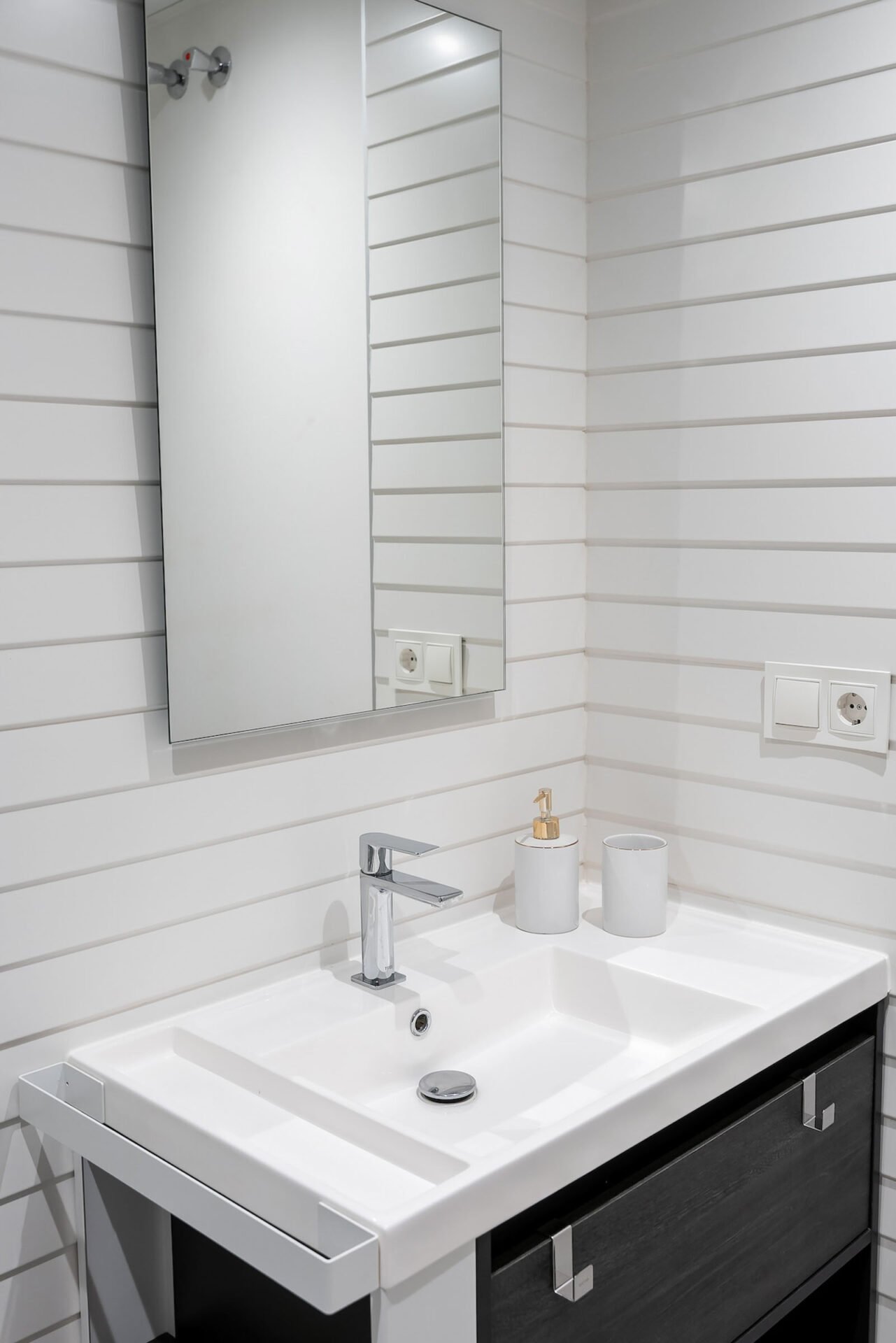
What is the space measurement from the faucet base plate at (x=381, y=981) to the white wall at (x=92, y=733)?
76mm

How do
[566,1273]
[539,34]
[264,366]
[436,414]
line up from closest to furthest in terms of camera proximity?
[566,1273], [264,366], [436,414], [539,34]

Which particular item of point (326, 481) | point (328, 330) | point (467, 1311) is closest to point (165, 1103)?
point (467, 1311)

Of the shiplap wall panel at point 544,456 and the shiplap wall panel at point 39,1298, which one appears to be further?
the shiplap wall panel at point 544,456

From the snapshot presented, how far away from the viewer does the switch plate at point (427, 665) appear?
1526 mm

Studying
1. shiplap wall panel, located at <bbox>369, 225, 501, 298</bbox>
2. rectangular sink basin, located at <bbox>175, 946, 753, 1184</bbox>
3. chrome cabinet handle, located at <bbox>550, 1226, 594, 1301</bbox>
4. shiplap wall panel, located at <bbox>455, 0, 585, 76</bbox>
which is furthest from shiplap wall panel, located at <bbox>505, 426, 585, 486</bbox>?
chrome cabinet handle, located at <bbox>550, 1226, 594, 1301</bbox>

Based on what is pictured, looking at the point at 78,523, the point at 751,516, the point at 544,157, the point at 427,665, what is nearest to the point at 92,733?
the point at 78,523

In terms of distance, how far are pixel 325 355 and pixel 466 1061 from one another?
0.86 m

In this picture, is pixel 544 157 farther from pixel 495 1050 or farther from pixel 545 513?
pixel 495 1050

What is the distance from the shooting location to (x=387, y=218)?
4.83 feet

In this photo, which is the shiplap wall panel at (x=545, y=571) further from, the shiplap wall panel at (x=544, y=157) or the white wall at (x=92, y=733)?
the shiplap wall panel at (x=544, y=157)

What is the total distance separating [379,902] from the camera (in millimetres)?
1406

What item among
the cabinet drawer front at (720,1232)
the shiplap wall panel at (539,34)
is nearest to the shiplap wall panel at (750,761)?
the cabinet drawer front at (720,1232)

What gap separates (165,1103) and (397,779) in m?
0.54

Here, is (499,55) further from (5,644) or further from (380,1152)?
(380,1152)
